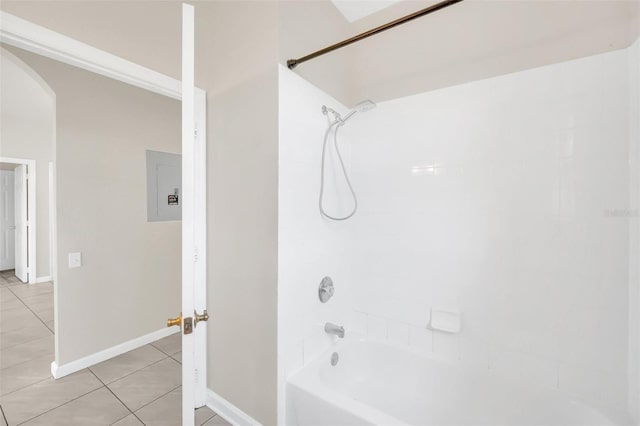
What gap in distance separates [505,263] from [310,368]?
1243mm

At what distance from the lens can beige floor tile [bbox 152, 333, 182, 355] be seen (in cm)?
259

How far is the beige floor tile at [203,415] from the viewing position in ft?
5.49

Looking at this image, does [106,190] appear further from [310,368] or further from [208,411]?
[310,368]

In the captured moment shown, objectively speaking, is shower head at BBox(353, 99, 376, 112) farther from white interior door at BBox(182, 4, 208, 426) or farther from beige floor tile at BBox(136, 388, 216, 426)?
beige floor tile at BBox(136, 388, 216, 426)

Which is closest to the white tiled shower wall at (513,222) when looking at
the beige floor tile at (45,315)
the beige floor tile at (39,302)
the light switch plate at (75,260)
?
the light switch plate at (75,260)

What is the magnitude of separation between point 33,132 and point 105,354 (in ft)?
14.3

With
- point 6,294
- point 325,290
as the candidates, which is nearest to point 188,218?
point 325,290

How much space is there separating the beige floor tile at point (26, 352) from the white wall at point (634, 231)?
3.96m

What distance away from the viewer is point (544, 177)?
1.38 m

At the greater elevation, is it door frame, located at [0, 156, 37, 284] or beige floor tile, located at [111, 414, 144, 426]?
door frame, located at [0, 156, 37, 284]

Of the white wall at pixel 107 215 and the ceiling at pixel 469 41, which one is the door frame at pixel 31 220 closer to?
the white wall at pixel 107 215

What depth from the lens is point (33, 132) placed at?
176 inches

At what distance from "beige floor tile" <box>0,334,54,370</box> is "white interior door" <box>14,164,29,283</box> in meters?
2.97

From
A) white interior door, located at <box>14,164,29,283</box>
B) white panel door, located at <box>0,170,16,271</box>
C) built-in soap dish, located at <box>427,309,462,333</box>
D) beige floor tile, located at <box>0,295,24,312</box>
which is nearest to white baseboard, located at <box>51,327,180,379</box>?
beige floor tile, located at <box>0,295,24,312</box>
